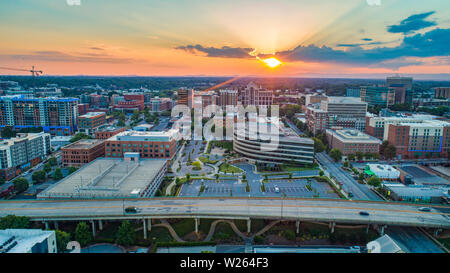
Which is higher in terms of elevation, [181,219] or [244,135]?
[244,135]

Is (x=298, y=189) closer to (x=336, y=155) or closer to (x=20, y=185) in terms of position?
(x=336, y=155)

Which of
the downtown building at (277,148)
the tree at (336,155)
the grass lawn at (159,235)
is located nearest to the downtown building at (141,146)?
the downtown building at (277,148)

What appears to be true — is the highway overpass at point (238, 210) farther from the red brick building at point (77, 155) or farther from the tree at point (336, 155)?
the tree at point (336, 155)

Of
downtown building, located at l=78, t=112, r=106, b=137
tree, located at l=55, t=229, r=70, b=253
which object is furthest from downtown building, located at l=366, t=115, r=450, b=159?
downtown building, located at l=78, t=112, r=106, b=137

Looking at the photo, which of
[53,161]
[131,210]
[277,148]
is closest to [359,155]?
[277,148]

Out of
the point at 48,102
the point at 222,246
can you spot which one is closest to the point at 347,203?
the point at 222,246
